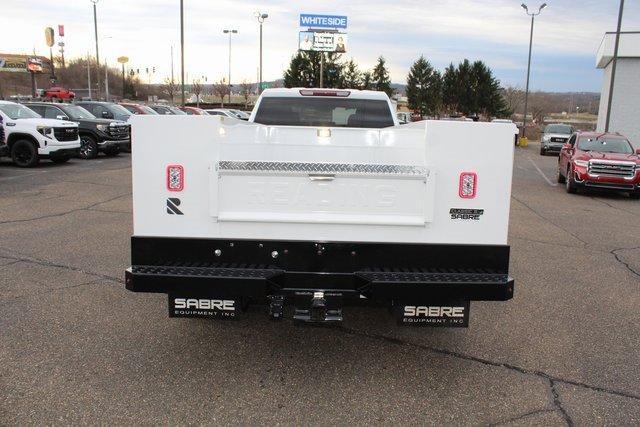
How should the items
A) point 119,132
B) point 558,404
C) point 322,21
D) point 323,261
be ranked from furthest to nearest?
1. point 322,21
2. point 119,132
3. point 323,261
4. point 558,404

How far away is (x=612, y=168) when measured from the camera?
565 inches

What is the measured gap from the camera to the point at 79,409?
3.49m

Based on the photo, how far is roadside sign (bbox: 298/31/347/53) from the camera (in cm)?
5656

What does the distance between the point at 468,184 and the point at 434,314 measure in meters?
0.93

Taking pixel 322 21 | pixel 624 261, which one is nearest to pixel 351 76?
pixel 322 21

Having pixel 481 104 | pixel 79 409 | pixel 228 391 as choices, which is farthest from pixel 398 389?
pixel 481 104

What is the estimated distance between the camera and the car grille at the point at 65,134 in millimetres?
17167

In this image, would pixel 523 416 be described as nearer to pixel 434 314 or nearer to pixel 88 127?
pixel 434 314

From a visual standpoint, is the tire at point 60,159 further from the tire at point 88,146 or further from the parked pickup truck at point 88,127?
the tire at point 88,146

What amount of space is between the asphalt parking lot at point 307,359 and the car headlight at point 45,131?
10826mm

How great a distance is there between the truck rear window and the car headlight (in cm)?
1249

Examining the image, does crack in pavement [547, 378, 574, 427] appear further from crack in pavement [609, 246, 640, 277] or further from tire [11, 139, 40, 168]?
tire [11, 139, 40, 168]

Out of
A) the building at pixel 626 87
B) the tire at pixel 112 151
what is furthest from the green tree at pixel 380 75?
the tire at pixel 112 151

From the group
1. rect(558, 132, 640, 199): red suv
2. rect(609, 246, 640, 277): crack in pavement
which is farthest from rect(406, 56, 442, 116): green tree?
rect(609, 246, 640, 277): crack in pavement
